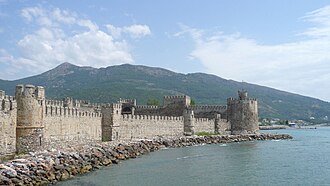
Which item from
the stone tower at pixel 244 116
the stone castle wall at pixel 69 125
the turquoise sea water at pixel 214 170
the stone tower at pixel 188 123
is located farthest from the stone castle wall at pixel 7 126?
the stone tower at pixel 244 116

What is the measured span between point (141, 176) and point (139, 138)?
1750 cm

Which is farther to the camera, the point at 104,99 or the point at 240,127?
the point at 104,99

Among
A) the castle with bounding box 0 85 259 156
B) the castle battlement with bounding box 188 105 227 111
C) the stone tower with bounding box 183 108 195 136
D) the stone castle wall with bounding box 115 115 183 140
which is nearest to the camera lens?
the castle with bounding box 0 85 259 156

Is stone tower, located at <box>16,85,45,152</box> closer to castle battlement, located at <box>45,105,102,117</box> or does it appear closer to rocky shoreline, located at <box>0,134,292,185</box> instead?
rocky shoreline, located at <box>0,134,292,185</box>

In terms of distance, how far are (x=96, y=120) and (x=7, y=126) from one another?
40.7 feet

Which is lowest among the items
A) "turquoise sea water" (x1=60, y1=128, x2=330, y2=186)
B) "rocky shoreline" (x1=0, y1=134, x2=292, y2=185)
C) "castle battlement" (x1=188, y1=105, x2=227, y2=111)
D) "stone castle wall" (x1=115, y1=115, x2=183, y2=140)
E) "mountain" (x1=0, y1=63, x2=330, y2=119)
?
"turquoise sea water" (x1=60, y1=128, x2=330, y2=186)

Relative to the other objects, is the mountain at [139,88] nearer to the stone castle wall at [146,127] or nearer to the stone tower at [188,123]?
the stone tower at [188,123]

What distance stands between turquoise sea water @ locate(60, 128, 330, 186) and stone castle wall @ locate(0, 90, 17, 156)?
3.98 meters

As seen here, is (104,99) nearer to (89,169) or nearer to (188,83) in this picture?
(188,83)

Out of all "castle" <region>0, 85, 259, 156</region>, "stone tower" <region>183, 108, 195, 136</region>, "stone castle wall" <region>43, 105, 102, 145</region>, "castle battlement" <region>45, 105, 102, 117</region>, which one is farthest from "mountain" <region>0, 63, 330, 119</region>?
"castle battlement" <region>45, 105, 102, 117</region>

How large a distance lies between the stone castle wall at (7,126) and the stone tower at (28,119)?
16.7 inches

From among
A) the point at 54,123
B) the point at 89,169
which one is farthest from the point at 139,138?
the point at 89,169

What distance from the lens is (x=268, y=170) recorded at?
84.9 feet

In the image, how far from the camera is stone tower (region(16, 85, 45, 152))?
23.8 m
